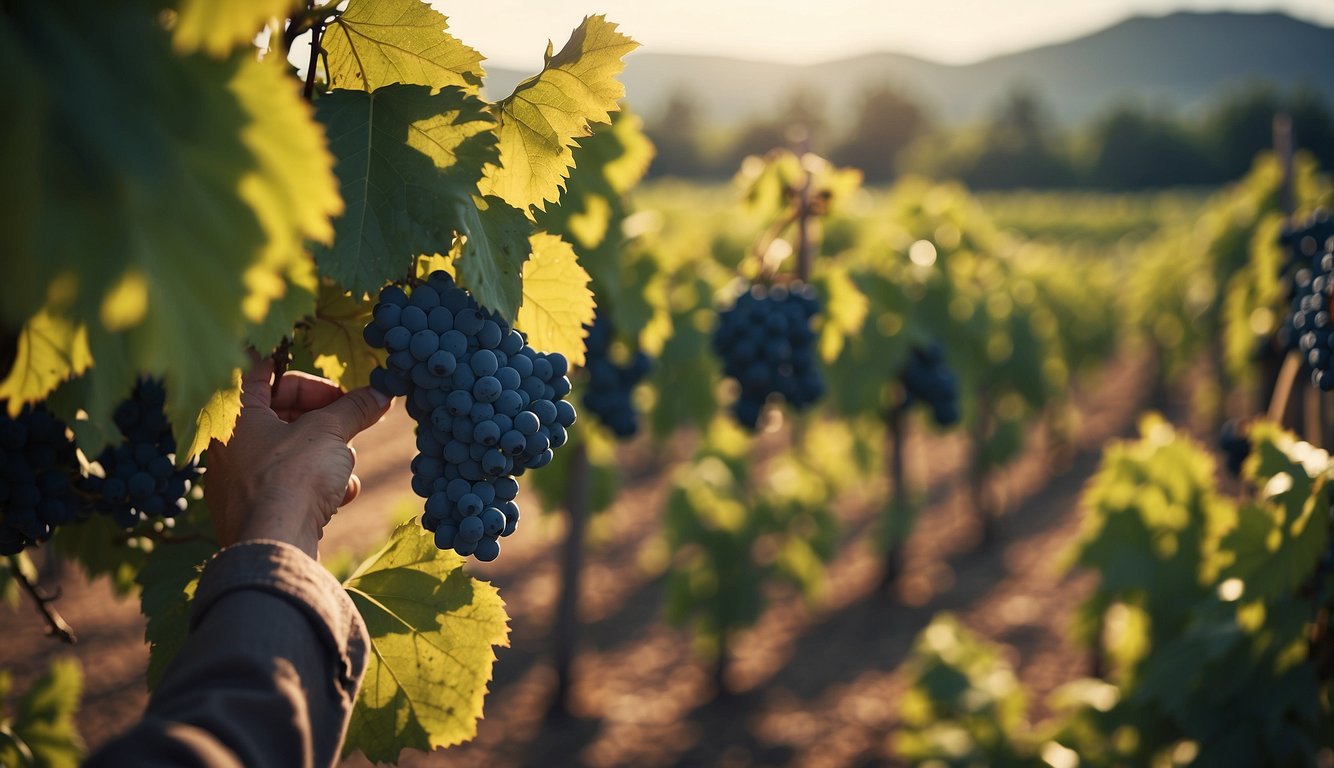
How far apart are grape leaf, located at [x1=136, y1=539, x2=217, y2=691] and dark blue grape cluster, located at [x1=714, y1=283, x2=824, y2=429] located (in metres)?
2.09

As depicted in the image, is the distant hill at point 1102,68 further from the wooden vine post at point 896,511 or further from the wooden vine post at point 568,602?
→ the wooden vine post at point 568,602

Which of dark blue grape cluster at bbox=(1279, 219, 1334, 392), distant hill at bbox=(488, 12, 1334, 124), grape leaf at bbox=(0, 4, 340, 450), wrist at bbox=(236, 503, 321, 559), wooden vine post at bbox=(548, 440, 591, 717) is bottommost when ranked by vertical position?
wooden vine post at bbox=(548, 440, 591, 717)

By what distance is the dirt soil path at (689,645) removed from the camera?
6.32 metres

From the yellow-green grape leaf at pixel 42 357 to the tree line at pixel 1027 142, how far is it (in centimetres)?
5748

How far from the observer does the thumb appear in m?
1.40

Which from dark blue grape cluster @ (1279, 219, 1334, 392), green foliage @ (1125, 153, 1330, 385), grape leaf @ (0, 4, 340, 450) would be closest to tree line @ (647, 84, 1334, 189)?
green foliage @ (1125, 153, 1330, 385)

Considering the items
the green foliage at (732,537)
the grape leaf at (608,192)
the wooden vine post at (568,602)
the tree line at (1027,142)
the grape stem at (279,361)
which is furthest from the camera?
the tree line at (1027,142)

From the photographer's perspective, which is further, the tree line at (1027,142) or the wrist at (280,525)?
the tree line at (1027,142)

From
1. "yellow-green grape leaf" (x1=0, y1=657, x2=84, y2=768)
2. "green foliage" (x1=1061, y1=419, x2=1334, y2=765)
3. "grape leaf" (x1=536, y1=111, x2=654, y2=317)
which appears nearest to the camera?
"yellow-green grape leaf" (x1=0, y1=657, x2=84, y2=768)

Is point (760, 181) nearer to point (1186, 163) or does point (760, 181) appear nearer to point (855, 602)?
point (855, 602)

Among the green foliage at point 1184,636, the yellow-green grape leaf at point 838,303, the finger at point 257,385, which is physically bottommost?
the green foliage at point 1184,636

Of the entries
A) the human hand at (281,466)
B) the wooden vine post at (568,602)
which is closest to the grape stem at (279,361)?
the human hand at (281,466)

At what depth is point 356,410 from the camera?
1435 mm

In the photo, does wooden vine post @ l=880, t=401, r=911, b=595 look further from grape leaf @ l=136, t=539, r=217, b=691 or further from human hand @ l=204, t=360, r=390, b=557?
human hand @ l=204, t=360, r=390, b=557
